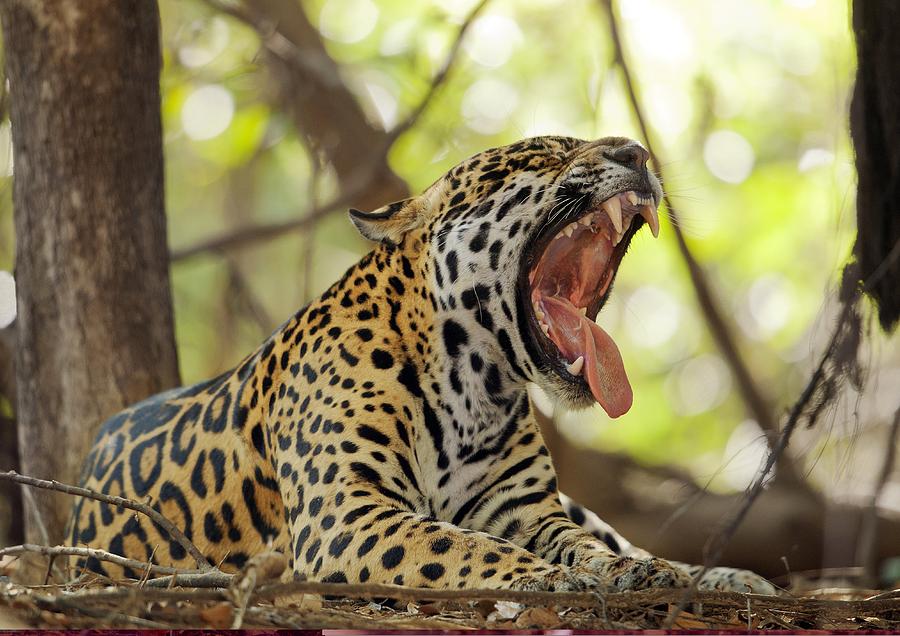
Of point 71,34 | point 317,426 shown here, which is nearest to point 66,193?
point 71,34

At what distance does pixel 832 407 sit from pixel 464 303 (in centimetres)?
189

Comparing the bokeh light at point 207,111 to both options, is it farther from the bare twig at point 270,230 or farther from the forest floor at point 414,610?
the forest floor at point 414,610

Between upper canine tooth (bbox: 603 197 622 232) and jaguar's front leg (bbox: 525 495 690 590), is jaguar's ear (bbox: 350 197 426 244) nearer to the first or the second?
upper canine tooth (bbox: 603 197 622 232)

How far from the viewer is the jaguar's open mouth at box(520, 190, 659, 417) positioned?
16.8 ft

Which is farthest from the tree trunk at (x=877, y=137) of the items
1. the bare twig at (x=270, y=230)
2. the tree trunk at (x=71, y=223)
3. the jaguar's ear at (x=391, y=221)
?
the bare twig at (x=270, y=230)

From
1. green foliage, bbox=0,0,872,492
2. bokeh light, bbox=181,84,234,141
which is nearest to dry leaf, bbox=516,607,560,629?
green foliage, bbox=0,0,872,492

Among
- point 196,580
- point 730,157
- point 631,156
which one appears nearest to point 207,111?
point 730,157

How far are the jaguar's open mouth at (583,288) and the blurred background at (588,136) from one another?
2274 mm

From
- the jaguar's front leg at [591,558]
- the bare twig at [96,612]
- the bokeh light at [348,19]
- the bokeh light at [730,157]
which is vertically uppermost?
the bokeh light at [348,19]

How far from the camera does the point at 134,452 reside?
19.0 ft

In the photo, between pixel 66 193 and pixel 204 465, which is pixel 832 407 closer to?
pixel 204 465

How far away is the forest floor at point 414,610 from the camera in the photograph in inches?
127

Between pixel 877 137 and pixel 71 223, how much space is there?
4.34 m

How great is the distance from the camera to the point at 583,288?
224 inches
